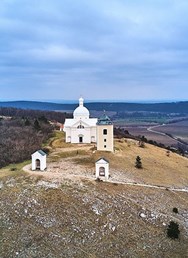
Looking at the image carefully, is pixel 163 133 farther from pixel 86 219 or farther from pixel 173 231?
pixel 86 219

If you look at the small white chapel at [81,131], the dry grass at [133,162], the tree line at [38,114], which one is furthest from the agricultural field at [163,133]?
the small white chapel at [81,131]

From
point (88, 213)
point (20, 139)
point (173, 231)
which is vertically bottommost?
point (173, 231)

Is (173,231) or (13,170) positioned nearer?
(173,231)

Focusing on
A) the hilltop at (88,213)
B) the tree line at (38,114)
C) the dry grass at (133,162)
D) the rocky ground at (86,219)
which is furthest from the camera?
the tree line at (38,114)

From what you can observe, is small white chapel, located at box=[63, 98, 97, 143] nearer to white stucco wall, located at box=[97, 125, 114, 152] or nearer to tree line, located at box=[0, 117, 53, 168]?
tree line, located at box=[0, 117, 53, 168]

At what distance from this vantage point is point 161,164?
55.9 metres

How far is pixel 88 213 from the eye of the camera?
37156mm

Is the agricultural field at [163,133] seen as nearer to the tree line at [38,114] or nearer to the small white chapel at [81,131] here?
the tree line at [38,114]

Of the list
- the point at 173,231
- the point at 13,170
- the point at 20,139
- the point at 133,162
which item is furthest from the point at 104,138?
the point at 173,231

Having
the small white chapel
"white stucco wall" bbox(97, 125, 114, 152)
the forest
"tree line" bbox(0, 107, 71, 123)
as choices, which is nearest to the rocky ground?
the forest

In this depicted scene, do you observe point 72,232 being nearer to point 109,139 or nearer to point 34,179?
point 34,179

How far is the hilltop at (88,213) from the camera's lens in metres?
33.1

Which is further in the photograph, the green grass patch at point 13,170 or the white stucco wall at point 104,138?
the white stucco wall at point 104,138

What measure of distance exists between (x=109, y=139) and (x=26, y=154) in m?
13.0
